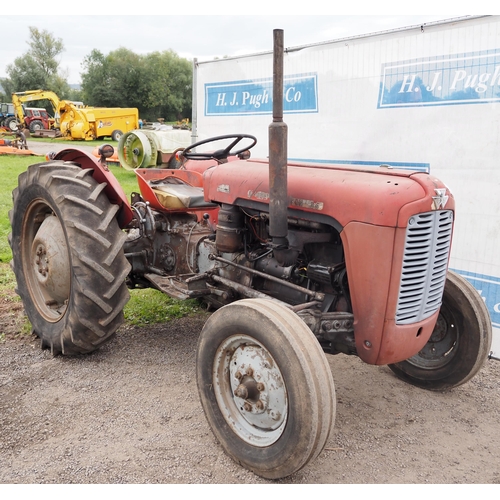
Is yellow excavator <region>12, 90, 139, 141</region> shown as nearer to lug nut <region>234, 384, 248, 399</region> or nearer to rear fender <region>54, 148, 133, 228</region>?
rear fender <region>54, 148, 133, 228</region>

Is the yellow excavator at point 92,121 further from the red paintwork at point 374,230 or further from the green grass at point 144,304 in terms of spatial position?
the red paintwork at point 374,230

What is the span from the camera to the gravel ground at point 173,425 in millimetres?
2512

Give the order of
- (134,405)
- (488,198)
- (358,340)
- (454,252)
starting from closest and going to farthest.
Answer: (358,340) < (134,405) < (488,198) < (454,252)

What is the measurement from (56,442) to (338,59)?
13.2 feet

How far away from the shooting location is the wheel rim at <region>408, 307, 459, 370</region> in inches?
128

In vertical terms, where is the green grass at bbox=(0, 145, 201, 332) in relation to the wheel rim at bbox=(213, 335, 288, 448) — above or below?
below

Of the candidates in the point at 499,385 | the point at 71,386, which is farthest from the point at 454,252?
the point at 71,386

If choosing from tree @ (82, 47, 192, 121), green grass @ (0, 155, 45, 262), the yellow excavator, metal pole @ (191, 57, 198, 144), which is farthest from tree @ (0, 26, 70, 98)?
metal pole @ (191, 57, 198, 144)

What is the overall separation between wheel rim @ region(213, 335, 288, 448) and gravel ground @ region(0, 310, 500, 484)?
0.20 meters

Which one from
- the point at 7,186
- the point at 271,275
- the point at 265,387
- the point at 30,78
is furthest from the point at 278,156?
the point at 30,78

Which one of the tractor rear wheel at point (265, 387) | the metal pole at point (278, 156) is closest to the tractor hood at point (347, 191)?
the metal pole at point (278, 156)

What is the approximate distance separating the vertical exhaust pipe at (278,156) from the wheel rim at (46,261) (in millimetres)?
1707

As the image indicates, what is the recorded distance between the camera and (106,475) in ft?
8.03

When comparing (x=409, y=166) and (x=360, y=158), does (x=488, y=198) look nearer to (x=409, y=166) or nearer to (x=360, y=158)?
(x=409, y=166)
